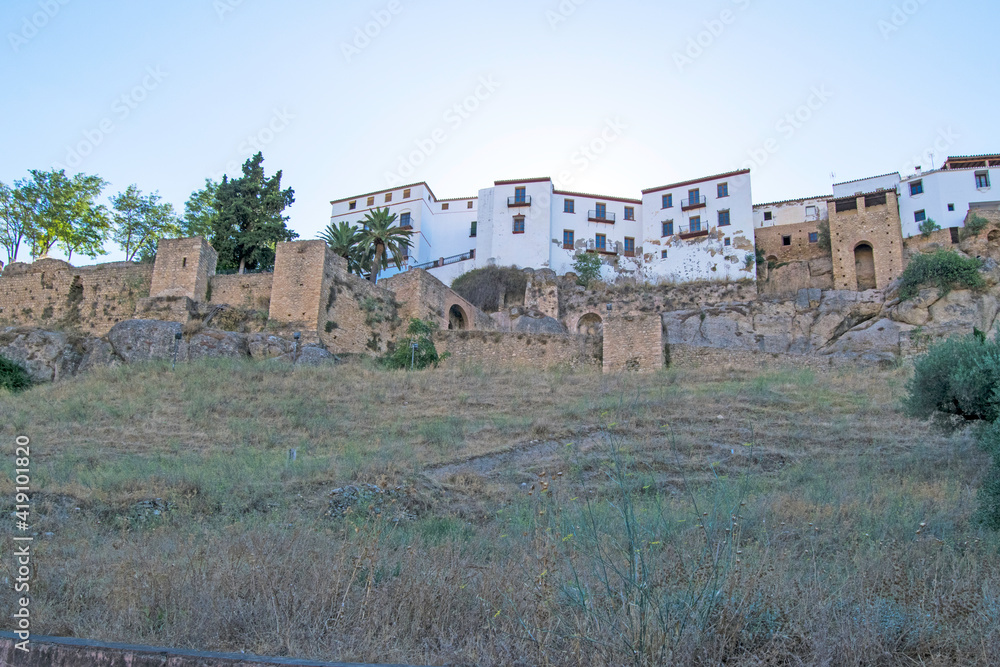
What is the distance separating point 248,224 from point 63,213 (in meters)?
9.27

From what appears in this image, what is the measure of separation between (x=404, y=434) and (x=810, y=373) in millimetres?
11405

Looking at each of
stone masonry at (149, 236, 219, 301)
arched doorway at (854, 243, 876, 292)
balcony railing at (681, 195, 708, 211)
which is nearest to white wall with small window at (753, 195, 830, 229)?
balcony railing at (681, 195, 708, 211)

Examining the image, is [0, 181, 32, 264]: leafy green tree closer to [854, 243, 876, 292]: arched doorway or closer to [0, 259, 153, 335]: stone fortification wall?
[0, 259, 153, 335]: stone fortification wall

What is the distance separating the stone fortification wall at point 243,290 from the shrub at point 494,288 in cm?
1128

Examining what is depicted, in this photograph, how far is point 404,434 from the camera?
14.0 metres

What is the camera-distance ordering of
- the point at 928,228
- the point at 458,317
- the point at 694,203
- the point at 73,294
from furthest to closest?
1. the point at 694,203
2. the point at 928,228
3. the point at 458,317
4. the point at 73,294

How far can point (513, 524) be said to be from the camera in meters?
7.64

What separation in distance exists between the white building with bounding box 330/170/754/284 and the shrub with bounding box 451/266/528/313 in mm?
1809

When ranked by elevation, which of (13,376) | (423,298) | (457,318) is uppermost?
(423,298)

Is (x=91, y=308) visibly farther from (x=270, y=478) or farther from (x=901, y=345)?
(x=901, y=345)

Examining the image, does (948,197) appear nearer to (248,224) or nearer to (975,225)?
(975,225)

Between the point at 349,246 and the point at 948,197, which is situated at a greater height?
the point at 948,197

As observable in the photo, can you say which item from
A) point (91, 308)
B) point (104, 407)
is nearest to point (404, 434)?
point (104, 407)

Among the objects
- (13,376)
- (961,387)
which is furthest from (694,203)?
(13,376)
